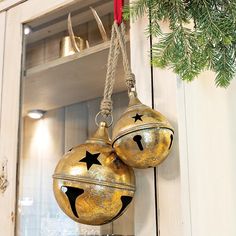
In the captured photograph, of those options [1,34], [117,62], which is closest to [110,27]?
[117,62]

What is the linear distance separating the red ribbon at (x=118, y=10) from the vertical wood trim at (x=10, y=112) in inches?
15.1

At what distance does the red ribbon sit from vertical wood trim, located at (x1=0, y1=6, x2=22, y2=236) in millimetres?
384

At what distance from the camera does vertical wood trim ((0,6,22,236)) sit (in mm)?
1118

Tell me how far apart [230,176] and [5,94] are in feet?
2.28

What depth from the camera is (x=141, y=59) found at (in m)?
0.94

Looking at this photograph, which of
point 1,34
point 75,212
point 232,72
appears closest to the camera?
point 232,72

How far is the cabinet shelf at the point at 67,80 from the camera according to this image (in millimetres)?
1042

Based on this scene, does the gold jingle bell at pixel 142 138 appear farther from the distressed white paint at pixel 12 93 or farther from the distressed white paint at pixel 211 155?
the distressed white paint at pixel 12 93

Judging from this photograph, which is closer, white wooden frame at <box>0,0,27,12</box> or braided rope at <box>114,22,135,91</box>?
braided rope at <box>114,22,135,91</box>

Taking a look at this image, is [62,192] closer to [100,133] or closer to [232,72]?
[100,133]

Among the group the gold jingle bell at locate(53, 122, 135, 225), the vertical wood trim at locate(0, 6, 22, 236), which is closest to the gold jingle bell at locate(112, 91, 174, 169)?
the gold jingle bell at locate(53, 122, 135, 225)

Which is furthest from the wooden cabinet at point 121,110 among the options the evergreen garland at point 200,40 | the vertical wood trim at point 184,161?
the evergreen garland at point 200,40

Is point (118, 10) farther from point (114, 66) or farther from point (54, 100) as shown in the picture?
point (54, 100)

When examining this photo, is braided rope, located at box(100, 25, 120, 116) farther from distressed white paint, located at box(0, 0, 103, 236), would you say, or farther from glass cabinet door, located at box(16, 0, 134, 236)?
distressed white paint, located at box(0, 0, 103, 236)
